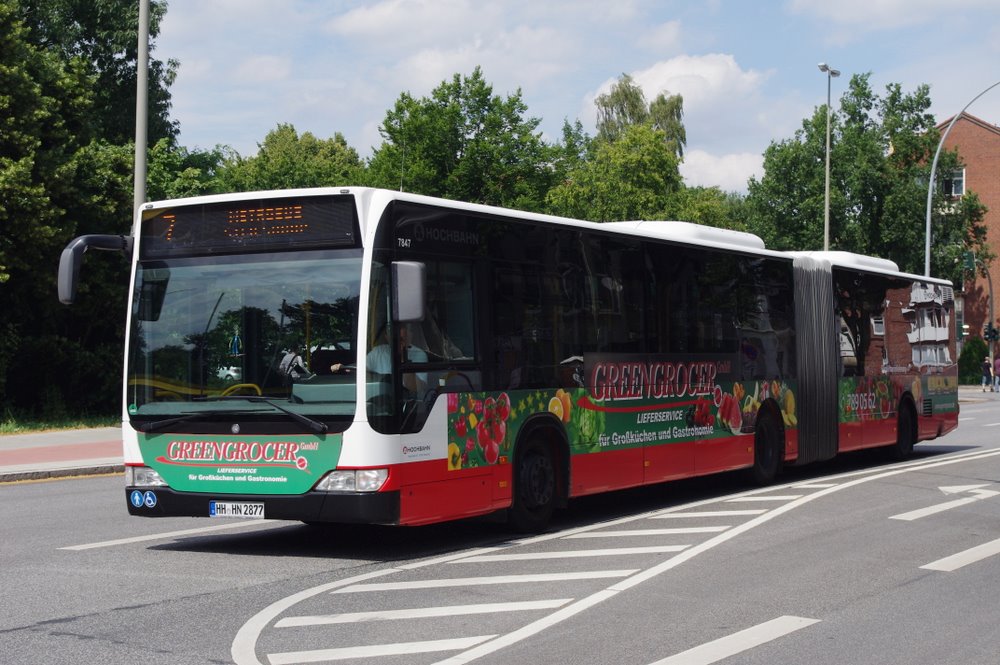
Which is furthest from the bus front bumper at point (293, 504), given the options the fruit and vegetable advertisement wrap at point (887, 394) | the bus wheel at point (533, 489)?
the fruit and vegetable advertisement wrap at point (887, 394)

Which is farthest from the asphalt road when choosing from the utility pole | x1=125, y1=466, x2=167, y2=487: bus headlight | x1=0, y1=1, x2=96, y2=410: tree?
x1=0, y1=1, x2=96, y2=410: tree

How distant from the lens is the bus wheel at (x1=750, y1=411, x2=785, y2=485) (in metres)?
16.2

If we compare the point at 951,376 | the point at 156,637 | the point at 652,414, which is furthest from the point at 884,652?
the point at 951,376

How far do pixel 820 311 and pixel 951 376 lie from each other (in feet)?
18.9

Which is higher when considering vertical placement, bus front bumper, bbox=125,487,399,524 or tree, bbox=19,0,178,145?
tree, bbox=19,0,178,145

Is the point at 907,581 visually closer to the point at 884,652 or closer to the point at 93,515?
the point at 884,652

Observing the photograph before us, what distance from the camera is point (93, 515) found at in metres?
13.0

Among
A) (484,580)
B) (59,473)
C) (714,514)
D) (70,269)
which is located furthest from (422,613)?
(59,473)

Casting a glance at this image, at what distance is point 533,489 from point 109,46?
29.6m

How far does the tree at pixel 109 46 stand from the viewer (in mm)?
35156

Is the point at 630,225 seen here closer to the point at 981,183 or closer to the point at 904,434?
the point at 904,434

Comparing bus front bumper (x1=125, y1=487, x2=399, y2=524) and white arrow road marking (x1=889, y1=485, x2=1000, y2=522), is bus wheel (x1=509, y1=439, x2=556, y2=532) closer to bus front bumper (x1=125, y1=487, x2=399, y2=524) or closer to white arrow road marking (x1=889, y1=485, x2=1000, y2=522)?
bus front bumper (x1=125, y1=487, x2=399, y2=524)

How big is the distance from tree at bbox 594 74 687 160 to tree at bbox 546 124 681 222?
636 inches

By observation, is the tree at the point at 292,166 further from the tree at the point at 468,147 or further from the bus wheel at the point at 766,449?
the bus wheel at the point at 766,449
